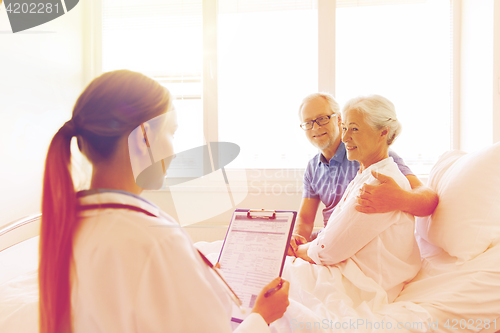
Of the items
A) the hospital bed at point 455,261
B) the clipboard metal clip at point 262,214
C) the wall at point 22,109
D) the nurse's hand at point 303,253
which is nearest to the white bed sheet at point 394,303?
the hospital bed at point 455,261

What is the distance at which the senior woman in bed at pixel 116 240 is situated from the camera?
46 centimetres

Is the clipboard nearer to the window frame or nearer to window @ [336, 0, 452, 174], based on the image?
the window frame

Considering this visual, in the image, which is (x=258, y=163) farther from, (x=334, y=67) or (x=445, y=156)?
(x=445, y=156)

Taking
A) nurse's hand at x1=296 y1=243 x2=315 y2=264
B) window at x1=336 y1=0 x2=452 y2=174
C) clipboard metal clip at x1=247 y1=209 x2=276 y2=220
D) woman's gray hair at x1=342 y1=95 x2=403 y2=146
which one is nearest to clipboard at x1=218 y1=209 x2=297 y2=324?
clipboard metal clip at x1=247 y1=209 x2=276 y2=220

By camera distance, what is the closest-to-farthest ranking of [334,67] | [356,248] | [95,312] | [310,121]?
[95,312]
[356,248]
[310,121]
[334,67]

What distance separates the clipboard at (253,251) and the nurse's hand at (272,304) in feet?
0.26

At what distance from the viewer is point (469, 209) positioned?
1.14 meters

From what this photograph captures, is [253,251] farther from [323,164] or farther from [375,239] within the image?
[323,164]

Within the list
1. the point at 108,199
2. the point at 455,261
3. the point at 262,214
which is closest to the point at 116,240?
the point at 108,199

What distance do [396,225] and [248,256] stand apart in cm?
59

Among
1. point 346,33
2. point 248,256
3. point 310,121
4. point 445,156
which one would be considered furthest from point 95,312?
point 346,33

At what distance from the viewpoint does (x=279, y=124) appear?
2.57 m

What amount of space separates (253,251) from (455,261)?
77cm

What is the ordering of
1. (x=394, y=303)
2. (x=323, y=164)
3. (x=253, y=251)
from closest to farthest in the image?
1. (x=253, y=251)
2. (x=394, y=303)
3. (x=323, y=164)
